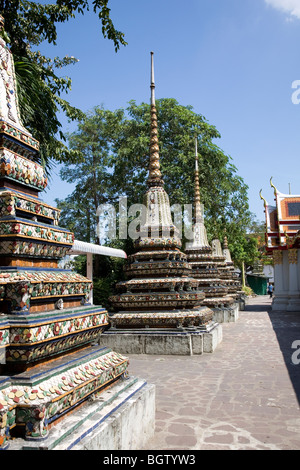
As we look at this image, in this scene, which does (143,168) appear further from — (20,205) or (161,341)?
(20,205)

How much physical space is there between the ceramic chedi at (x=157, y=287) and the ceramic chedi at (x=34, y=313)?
4.19 meters

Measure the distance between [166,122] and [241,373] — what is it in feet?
52.2

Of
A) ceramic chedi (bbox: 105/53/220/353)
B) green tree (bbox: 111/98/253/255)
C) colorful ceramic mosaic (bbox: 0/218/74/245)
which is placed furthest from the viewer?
green tree (bbox: 111/98/253/255)

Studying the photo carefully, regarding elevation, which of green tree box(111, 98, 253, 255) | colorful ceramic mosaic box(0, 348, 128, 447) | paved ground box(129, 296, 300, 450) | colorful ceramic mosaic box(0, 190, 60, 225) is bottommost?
paved ground box(129, 296, 300, 450)

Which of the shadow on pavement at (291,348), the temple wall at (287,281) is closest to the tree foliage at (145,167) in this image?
the temple wall at (287,281)

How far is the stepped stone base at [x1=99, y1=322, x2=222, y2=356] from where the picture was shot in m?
7.56

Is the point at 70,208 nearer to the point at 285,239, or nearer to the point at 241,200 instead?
the point at 241,200

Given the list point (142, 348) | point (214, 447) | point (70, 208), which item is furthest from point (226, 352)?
point (70, 208)

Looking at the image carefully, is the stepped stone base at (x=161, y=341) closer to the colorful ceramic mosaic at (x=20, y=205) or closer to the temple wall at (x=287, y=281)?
the colorful ceramic mosaic at (x=20, y=205)

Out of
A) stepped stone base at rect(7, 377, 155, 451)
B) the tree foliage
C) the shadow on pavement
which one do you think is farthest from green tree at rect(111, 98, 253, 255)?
stepped stone base at rect(7, 377, 155, 451)

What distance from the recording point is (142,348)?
7.68 m

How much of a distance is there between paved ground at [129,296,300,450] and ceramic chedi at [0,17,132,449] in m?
0.96

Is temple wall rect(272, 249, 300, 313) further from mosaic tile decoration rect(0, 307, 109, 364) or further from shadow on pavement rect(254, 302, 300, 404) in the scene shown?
mosaic tile decoration rect(0, 307, 109, 364)
